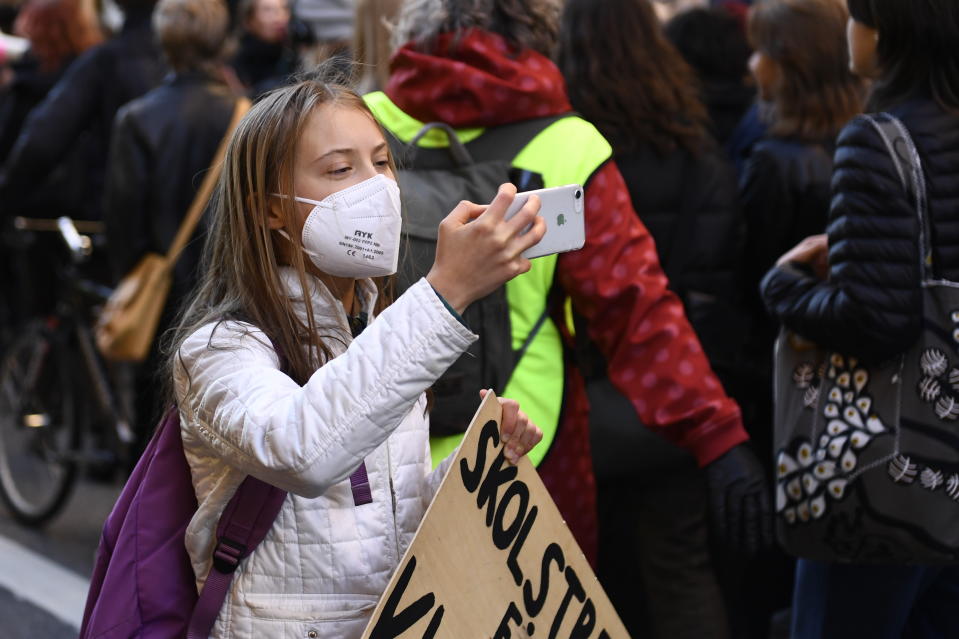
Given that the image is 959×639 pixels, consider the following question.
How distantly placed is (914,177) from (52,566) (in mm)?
3736

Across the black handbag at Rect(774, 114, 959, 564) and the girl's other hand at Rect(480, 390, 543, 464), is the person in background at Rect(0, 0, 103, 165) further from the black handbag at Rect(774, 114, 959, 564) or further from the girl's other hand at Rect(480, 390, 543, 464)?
the girl's other hand at Rect(480, 390, 543, 464)

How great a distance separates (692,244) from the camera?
3.79m

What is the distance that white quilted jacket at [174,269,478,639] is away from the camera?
1704mm

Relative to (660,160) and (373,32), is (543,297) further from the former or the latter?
(373,32)

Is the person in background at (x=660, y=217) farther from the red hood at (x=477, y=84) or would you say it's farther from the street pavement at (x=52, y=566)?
the street pavement at (x=52, y=566)

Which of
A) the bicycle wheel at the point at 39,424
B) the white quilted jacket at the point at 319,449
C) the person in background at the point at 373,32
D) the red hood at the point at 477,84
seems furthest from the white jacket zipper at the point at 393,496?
the bicycle wheel at the point at 39,424

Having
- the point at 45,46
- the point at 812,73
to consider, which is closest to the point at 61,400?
the point at 45,46

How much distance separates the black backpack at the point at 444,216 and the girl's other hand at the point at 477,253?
2.19 ft

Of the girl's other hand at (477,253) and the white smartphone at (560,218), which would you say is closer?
the girl's other hand at (477,253)

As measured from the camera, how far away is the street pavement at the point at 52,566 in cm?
443

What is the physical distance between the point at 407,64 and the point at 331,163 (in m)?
0.86

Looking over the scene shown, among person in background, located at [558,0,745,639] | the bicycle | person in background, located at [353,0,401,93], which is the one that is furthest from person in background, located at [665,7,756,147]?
the bicycle

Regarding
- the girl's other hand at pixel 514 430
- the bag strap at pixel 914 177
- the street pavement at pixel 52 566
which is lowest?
the street pavement at pixel 52 566

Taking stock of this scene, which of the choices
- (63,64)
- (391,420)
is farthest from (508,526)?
(63,64)
